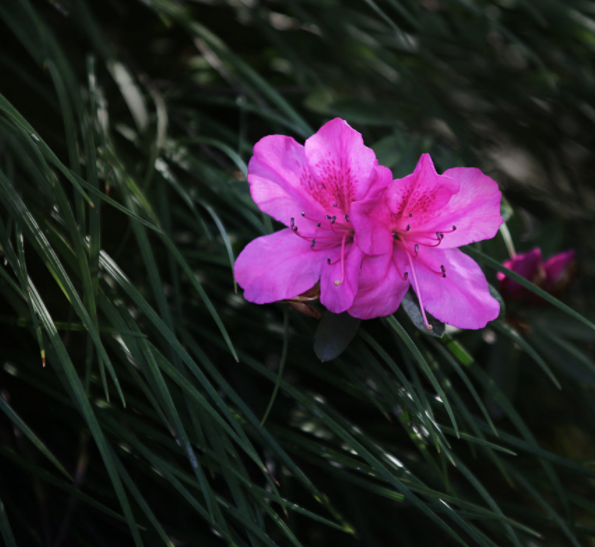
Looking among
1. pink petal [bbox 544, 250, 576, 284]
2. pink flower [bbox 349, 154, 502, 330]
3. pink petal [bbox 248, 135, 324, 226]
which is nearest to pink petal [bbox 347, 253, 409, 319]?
pink flower [bbox 349, 154, 502, 330]

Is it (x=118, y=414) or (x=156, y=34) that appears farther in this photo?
(x=156, y=34)

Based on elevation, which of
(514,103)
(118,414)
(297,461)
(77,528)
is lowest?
(77,528)

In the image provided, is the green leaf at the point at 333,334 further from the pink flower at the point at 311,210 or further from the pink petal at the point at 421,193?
the pink petal at the point at 421,193

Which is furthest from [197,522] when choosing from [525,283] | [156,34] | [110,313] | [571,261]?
[156,34]

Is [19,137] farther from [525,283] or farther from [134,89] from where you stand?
[525,283]

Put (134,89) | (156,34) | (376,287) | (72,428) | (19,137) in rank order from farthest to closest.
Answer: (156,34)
(134,89)
(72,428)
(19,137)
(376,287)

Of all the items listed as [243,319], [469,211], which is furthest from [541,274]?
[243,319]

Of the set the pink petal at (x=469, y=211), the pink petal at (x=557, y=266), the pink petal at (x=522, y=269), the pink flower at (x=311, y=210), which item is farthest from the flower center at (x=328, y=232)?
the pink petal at (x=557, y=266)
